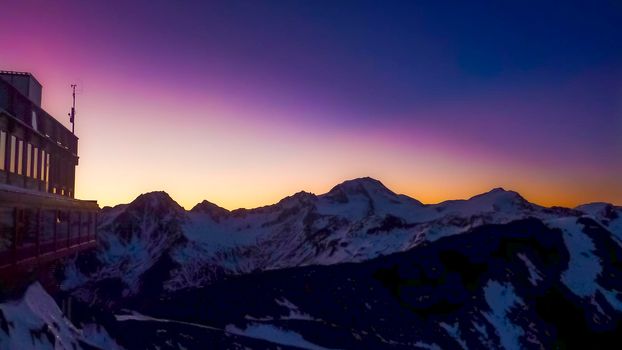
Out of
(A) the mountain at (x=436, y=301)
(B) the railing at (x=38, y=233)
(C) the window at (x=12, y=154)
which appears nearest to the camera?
(B) the railing at (x=38, y=233)

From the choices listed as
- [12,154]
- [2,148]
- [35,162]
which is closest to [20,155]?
[12,154]

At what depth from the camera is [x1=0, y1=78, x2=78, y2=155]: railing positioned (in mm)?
27953

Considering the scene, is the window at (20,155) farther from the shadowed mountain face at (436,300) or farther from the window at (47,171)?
the shadowed mountain face at (436,300)

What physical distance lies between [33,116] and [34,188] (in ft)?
12.3

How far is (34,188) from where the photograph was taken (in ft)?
108

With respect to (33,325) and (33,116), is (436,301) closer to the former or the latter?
(33,116)

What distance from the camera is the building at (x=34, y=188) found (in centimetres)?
2367

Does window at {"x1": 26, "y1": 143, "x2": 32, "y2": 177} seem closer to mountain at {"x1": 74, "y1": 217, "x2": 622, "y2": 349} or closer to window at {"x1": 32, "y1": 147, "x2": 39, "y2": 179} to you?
window at {"x1": 32, "y1": 147, "x2": 39, "y2": 179}

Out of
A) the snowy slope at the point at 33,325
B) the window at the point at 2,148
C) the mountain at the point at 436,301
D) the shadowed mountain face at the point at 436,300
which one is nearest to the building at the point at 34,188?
the window at the point at 2,148

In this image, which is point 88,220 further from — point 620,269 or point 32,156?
point 620,269

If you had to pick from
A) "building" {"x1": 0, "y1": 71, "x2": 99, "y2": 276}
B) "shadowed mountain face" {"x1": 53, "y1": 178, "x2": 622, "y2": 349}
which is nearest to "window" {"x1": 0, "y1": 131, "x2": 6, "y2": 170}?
"building" {"x1": 0, "y1": 71, "x2": 99, "y2": 276}

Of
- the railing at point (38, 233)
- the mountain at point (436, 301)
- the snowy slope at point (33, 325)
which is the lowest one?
the mountain at point (436, 301)

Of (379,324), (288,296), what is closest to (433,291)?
(379,324)

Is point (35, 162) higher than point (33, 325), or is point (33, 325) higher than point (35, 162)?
point (35, 162)
